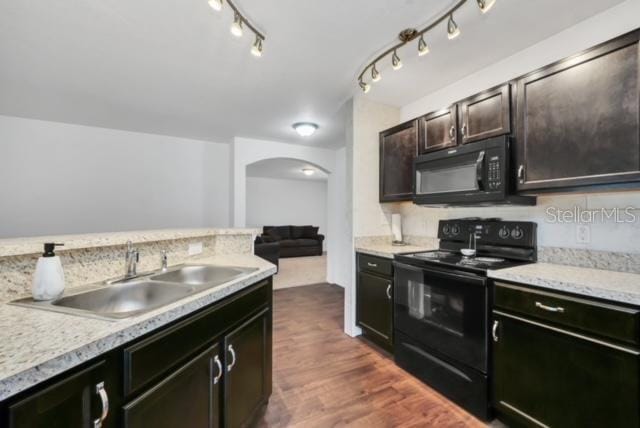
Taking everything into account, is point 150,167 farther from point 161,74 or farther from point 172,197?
point 161,74

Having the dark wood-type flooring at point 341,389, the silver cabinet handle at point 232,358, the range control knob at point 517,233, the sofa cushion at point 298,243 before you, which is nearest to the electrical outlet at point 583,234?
the range control knob at point 517,233

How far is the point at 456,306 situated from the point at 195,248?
1850 mm

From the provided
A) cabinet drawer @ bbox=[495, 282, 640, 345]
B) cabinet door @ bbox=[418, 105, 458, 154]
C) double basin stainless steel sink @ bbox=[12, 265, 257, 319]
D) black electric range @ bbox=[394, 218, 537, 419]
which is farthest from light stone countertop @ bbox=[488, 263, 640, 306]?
double basin stainless steel sink @ bbox=[12, 265, 257, 319]

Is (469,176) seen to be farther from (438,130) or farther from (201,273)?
(201,273)

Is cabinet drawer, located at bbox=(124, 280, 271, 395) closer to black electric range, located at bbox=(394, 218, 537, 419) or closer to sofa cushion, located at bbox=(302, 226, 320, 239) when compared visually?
black electric range, located at bbox=(394, 218, 537, 419)

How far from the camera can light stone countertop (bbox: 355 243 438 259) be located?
94.0 inches

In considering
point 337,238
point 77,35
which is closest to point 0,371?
point 77,35

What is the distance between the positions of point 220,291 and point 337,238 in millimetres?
3771

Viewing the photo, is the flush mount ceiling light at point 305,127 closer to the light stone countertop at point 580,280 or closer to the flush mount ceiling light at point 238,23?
the flush mount ceiling light at point 238,23

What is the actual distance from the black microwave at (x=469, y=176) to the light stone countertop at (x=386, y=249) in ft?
1.51

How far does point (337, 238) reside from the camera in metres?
4.92

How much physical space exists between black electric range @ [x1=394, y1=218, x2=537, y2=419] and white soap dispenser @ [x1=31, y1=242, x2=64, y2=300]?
202 centimetres

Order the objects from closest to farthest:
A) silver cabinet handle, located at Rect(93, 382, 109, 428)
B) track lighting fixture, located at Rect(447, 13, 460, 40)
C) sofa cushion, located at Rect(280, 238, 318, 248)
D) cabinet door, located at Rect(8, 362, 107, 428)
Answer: cabinet door, located at Rect(8, 362, 107, 428), silver cabinet handle, located at Rect(93, 382, 109, 428), track lighting fixture, located at Rect(447, 13, 460, 40), sofa cushion, located at Rect(280, 238, 318, 248)

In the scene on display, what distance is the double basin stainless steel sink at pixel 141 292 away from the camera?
1.07 metres
